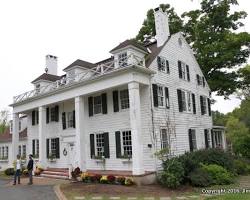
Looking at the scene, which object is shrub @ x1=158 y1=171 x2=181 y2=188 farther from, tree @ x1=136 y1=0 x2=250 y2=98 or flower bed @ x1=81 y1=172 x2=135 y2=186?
tree @ x1=136 y1=0 x2=250 y2=98

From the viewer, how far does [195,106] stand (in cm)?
2255

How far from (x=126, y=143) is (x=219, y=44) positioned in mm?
15861

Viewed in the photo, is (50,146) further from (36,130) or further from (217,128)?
(217,128)

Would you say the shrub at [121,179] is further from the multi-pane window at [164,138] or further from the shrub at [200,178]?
the multi-pane window at [164,138]

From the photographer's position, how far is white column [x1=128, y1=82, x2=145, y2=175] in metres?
14.9

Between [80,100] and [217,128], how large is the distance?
14.3 meters

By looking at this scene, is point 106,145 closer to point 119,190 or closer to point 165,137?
point 165,137

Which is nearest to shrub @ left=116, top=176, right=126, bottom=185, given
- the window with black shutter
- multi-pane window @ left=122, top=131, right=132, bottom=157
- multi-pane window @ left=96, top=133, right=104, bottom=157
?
multi-pane window @ left=122, top=131, right=132, bottom=157

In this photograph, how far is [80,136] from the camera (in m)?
18.1

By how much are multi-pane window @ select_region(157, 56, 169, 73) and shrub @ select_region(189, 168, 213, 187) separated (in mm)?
7329

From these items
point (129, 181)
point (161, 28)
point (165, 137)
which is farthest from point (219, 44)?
point (129, 181)

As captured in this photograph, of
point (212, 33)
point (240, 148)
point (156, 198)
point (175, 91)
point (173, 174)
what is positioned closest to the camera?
point (156, 198)

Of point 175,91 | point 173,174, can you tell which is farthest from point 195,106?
point 173,174

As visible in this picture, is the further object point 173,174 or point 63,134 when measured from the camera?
point 63,134
